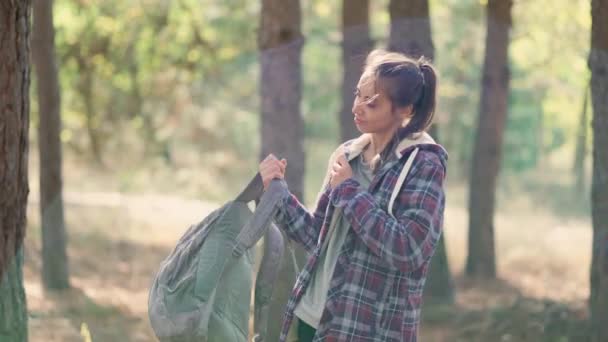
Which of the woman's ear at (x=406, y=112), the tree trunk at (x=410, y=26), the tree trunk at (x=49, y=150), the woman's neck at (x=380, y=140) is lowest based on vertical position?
the tree trunk at (x=49, y=150)

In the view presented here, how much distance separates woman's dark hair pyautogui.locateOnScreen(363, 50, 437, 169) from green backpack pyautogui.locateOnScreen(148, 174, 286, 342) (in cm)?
57

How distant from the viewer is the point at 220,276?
3.88 m

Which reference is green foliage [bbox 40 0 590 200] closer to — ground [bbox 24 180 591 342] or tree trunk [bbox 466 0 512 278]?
tree trunk [bbox 466 0 512 278]

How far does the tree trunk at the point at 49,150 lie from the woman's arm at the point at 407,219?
24.8 ft

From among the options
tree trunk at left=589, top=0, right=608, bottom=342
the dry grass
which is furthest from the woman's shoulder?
the dry grass

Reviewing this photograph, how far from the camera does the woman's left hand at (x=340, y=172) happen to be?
3.52m

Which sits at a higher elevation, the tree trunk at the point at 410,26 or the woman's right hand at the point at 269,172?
the tree trunk at the point at 410,26

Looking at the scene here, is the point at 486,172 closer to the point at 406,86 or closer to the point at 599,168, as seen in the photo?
the point at 599,168

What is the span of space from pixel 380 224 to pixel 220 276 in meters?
0.87

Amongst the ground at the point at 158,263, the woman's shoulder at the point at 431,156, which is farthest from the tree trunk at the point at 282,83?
the woman's shoulder at the point at 431,156

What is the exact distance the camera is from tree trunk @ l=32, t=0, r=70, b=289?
10258 millimetres

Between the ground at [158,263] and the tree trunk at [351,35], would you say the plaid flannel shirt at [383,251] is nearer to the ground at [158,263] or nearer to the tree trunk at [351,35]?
the ground at [158,263]

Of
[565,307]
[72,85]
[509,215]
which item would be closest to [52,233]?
[565,307]

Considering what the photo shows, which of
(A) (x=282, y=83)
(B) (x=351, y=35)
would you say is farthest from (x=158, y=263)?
(A) (x=282, y=83)
